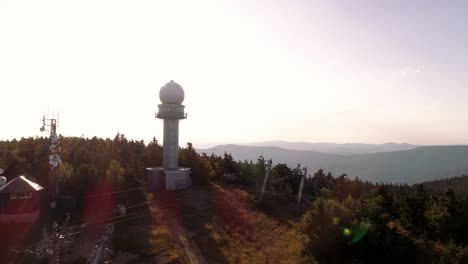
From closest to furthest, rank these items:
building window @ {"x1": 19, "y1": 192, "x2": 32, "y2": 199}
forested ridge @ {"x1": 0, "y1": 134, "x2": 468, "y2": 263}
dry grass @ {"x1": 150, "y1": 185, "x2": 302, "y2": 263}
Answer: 1. forested ridge @ {"x1": 0, "y1": 134, "x2": 468, "y2": 263}
2. dry grass @ {"x1": 150, "y1": 185, "x2": 302, "y2": 263}
3. building window @ {"x1": 19, "y1": 192, "x2": 32, "y2": 199}

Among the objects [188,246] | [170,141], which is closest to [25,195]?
[188,246]

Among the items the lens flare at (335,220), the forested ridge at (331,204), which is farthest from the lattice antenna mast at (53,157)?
the lens flare at (335,220)

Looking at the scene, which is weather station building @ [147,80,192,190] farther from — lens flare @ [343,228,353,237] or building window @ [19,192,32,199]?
lens flare @ [343,228,353,237]

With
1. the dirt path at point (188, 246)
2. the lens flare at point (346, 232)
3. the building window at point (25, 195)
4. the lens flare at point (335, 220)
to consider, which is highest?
the building window at point (25, 195)

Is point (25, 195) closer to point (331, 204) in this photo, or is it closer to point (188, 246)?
point (188, 246)

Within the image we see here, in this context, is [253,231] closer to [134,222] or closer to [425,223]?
[134,222]

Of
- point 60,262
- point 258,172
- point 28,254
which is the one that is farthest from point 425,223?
point 28,254

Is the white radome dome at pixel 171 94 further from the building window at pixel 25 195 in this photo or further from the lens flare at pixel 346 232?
the lens flare at pixel 346 232

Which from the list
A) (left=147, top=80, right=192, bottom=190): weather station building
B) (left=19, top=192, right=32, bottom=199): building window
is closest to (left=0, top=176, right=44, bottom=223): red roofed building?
(left=19, top=192, right=32, bottom=199): building window
